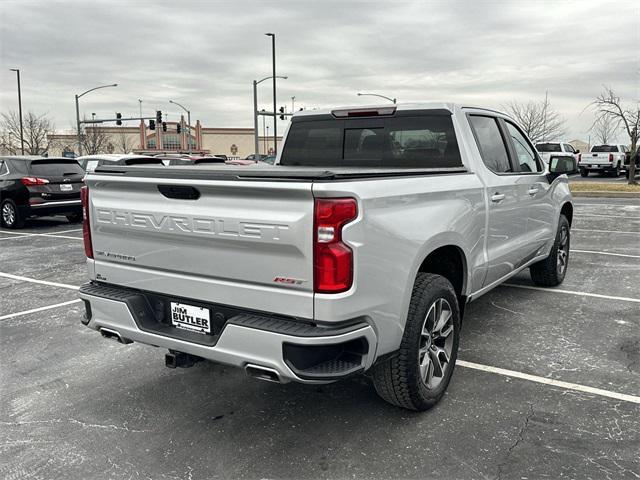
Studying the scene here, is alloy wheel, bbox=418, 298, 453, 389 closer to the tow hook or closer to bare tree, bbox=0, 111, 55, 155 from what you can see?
the tow hook

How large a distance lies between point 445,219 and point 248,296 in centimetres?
139

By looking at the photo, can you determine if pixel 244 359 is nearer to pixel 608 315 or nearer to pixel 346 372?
pixel 346 372

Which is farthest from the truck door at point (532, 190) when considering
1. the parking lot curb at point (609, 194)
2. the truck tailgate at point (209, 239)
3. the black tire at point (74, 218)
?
the parking lot curb at point (609, 194)

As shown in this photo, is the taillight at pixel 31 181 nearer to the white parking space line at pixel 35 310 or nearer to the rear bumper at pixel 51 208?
the rear bumper at pixel 51 208

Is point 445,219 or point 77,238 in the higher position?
point 445,219

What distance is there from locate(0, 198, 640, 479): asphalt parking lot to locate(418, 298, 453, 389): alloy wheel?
22 centimetres

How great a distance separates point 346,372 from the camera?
281 cm

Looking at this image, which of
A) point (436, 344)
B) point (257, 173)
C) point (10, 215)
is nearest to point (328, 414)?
point (436, 344)

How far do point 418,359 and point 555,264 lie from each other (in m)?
3.75

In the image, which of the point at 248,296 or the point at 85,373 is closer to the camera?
the point at 248,296

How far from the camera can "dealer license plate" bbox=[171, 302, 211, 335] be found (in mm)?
3152

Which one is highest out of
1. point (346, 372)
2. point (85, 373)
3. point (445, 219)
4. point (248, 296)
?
point (445, 219)

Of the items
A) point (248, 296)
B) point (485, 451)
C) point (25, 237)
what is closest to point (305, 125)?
point (248, 296)

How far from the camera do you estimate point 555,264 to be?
21.0ft
